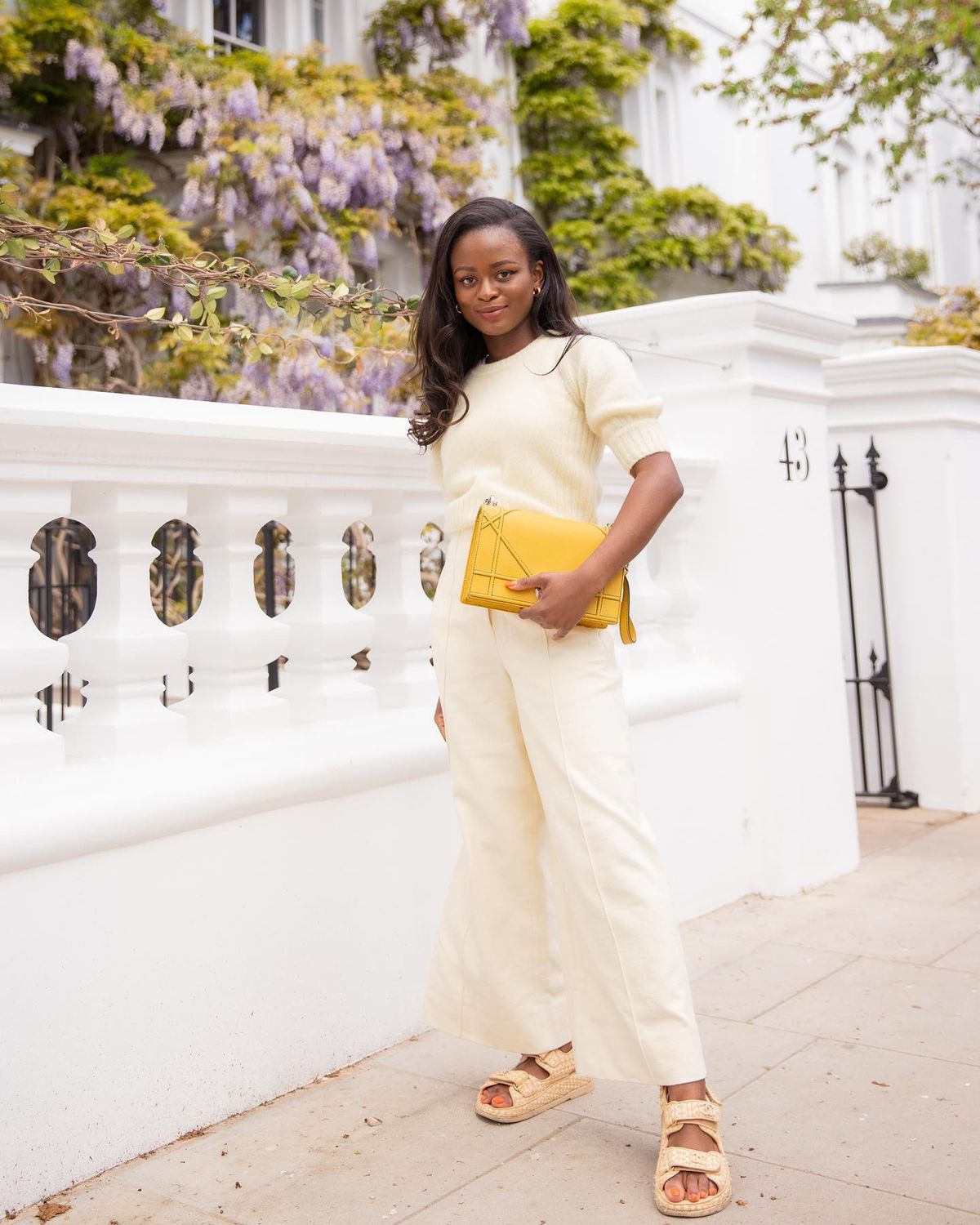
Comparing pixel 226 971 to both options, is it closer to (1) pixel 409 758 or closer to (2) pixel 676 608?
(1) pixel 409 758

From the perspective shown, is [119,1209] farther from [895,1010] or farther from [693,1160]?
[895,1010]

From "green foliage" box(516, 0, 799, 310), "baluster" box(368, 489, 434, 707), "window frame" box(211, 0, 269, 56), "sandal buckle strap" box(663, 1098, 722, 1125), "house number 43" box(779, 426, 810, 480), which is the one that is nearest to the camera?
"sandal buckle strap" box(663, 1098, 722, 1125)

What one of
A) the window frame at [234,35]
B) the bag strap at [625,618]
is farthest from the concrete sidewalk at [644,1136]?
the window frame at [234,35]

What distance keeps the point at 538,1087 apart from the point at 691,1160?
1.49 feet

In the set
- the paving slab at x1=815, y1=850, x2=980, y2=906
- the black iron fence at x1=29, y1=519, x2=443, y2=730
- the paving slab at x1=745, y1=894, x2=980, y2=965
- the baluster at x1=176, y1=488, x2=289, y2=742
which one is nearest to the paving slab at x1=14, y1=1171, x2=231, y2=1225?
the baluster at x1=176, y1=488, x2=289, y2=742

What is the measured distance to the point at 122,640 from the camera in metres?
2.58

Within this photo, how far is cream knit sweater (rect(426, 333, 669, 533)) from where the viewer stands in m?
2.43

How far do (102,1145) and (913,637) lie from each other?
4.18 metres

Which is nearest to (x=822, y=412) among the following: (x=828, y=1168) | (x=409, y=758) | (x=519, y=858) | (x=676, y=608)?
(x=676, y=608)

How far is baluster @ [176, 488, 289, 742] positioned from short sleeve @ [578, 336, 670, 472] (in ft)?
2.64

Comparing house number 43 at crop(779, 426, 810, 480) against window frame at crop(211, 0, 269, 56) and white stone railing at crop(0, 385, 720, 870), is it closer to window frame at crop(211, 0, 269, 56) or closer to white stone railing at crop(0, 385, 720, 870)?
white stone railing at crop(0, 385, 720, 870)

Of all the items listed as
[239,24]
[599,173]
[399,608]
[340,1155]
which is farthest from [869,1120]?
[599,173]

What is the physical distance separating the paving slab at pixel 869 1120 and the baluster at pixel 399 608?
1225 mm

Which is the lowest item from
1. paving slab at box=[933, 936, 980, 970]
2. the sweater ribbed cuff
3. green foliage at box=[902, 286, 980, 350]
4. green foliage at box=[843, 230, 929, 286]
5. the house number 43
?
paving slab at box=[933, 936, 980, 970]
